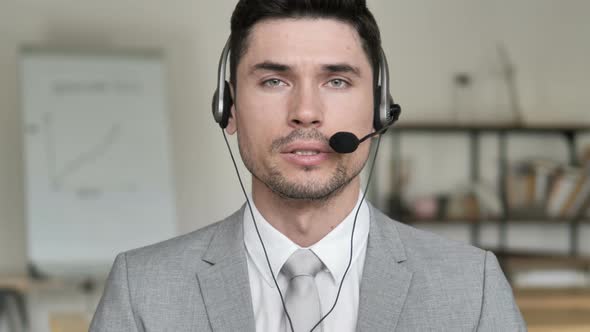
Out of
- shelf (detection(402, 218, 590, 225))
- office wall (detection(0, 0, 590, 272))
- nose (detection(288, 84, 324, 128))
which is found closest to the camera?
nose (detection(288, 84, 324, 128))

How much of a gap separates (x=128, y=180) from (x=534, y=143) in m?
2.15

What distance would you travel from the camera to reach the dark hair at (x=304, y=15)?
123 cm

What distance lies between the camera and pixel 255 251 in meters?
1.29

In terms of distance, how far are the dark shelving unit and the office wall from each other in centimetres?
10

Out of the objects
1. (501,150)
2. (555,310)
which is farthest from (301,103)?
(501,150)

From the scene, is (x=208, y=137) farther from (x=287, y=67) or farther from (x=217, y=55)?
(x=287, y=67)

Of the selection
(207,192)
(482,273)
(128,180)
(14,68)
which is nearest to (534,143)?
(207,192)

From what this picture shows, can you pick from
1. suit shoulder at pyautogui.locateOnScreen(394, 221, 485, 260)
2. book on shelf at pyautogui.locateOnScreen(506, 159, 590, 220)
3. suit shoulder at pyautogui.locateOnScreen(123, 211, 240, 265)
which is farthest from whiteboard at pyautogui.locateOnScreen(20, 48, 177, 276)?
suit shoulder at pyautogui.locateOnScreen(394, 221, 485, 260)

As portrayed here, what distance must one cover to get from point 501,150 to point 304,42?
314 cm

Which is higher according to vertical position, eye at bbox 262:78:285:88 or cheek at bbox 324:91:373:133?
eye at bbox 262:78:285:88

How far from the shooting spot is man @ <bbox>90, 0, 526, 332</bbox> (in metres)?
1.19

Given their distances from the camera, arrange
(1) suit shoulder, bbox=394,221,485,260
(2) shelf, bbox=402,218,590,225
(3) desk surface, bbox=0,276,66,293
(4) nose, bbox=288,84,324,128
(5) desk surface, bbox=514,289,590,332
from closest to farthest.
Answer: (4) nose, bbox=288,84,324,128
(1) suit shoulder, bbox=394,221,485,260
(5) desk surface, bbox=514,289,590,332
(3) desk surface, bbox=0,276,66,293
(2) shelf, bbox=402,218,590,225

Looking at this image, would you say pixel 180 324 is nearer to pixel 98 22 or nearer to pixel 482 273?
pixel 482 273

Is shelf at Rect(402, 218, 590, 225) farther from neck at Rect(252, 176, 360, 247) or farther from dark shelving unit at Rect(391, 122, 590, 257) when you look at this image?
neck at Rect(252, 176, 360, 247)
